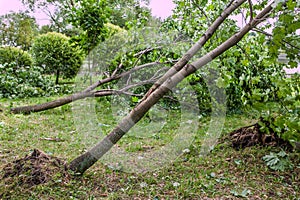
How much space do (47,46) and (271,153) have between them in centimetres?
668

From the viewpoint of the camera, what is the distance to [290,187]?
2.21 meters

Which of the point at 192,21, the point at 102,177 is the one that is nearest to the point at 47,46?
the point at 192,21

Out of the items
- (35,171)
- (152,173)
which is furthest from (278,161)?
(35,171)

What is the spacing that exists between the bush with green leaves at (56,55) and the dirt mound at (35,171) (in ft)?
19.2

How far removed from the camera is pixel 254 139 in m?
2.88

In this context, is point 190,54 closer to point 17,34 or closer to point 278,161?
point 278,161

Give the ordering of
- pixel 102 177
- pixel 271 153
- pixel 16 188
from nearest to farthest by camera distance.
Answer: pixel 16 188
pixel 102 177
pixel 271 153

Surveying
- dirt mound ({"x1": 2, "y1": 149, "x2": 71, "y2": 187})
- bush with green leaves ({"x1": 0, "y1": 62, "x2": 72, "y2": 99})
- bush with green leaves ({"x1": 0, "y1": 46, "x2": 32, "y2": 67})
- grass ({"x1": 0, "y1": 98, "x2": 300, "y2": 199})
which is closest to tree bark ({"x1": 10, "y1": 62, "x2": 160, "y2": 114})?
grass ({"x1": 0, "y1": 98, "x2": 300, "y2": 199})

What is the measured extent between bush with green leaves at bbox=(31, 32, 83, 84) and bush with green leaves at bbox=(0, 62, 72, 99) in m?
0.67

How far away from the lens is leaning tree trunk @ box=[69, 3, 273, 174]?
1.85 m

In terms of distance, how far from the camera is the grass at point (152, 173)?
2.04 m

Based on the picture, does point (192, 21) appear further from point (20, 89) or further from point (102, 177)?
point (20, 89)

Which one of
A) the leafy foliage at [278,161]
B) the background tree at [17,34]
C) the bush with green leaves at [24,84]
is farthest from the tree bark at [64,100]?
the background tree at [17,34]

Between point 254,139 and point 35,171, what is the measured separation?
6.62 feet
